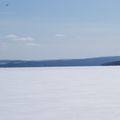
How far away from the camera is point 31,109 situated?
5094mm

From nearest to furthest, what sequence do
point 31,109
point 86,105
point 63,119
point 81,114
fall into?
point 63,119
point 81,114
point 31,109
point 86,105

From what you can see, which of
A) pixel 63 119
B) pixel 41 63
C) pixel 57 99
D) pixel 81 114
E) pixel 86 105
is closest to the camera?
pixel 63 119

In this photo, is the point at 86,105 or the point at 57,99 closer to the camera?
the point at 86,105

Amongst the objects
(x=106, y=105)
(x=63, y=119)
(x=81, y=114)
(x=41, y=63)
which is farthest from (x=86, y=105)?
(x=41, y=63)

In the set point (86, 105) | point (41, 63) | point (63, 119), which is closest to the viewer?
point (63, 119)

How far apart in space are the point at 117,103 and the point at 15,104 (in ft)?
5.55

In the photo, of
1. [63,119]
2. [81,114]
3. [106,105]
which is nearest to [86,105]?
[106,105]

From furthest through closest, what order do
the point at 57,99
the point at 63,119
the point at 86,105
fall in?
the point at 57,99 < the point at 86,105 < the point at 63,119

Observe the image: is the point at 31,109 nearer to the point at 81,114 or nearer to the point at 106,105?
the point at 81,114

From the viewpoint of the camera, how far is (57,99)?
243 inches

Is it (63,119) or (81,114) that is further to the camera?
(81,114)

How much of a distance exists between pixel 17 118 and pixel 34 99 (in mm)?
1768

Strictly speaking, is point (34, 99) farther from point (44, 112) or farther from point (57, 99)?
point (44, 112)

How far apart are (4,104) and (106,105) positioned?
1683 millimetres
